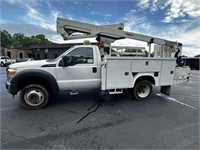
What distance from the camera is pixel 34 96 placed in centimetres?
406

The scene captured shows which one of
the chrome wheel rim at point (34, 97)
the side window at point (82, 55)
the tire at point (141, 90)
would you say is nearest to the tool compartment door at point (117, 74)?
the tire at point (141, 90)

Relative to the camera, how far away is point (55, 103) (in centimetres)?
466

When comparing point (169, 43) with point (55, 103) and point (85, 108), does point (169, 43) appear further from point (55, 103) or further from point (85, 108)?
point (55, 103)

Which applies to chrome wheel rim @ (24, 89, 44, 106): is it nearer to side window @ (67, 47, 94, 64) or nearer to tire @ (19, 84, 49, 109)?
tire @ (19, 84, 49, 109)

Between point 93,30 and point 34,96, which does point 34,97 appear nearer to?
point 34,96

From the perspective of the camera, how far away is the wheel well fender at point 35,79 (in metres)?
3.79

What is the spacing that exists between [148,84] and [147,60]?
1.04 m

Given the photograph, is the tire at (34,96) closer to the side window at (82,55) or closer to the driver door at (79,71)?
the driver door at (79,71)

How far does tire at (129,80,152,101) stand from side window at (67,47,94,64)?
6.79ft

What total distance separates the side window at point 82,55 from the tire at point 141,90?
2.07 m

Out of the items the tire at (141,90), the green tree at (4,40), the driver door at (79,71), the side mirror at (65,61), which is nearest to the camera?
the side mirror at (65,61)

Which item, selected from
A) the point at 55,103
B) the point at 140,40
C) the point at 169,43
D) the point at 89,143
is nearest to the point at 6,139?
the point at 89,143

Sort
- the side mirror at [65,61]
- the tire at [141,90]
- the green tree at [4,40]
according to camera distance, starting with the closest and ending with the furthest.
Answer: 1. the side mirror at [65,61]
2. the tire at [141,90]
3. the green tree at [4,40]

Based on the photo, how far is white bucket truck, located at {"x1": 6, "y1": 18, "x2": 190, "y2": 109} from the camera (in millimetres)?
3992
